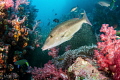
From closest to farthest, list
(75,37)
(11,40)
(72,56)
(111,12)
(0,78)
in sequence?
(0,78)
(72,56)
(11,40)
(75,37)
(111,12)

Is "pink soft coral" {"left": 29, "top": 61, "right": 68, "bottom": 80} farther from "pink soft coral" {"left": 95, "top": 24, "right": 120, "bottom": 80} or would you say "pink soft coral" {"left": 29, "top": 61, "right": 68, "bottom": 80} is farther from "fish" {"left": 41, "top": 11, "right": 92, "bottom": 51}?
"pink soft coral" {"left": 95, "top": 24, "right": 120, "bottom": 80}

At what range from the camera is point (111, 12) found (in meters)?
12.1

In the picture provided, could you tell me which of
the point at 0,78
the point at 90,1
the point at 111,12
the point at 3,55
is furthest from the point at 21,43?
the point at 90,1

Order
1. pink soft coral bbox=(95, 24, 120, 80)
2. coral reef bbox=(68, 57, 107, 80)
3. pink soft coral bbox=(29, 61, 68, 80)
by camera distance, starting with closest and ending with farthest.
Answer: coral reef bbox=(68, 57, 107, 80), pink soft coral bbox=(95, 24, 120, 80), pink soft coral bbox=(29, 61, 68, 80)

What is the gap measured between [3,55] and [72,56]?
2080mm

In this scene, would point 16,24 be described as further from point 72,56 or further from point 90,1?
point 90,1

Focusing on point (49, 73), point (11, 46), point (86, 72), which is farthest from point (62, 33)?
point (11, 46)

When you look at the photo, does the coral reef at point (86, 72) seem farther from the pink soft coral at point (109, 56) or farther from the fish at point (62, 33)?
the fish at point (62, 33)

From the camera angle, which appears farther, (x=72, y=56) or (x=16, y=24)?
(x=16, y=24)

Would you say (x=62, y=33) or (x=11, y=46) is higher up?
(x=11, y=46)

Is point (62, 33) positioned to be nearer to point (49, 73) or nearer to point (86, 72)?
point (86, 72)

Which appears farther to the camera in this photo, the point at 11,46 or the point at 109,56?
the point at 11,46

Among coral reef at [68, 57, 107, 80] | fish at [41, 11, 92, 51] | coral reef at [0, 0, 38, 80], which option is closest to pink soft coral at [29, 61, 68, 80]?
coral reef at [68, 57, 107, 80]

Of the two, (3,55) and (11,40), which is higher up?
(11,40)
